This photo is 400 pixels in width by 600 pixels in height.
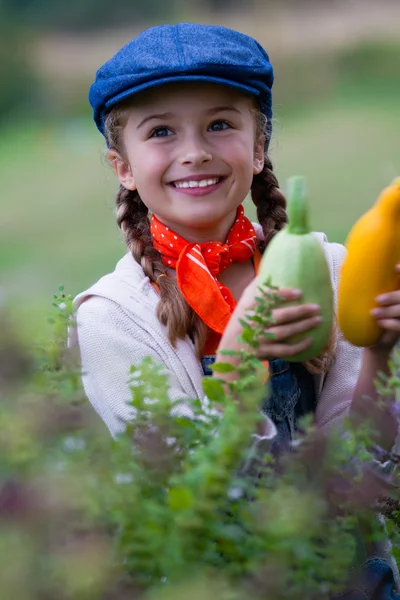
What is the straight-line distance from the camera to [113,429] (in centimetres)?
179

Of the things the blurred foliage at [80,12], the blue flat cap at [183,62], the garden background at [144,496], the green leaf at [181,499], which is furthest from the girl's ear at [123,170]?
the blurred foliage at [80,12]

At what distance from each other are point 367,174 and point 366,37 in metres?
3.74

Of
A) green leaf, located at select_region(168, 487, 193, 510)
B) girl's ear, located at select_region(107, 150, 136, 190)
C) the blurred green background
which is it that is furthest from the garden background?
the blurred green background

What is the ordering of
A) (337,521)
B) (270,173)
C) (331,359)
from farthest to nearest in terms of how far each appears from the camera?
(270,173), (331,359), (337,521)

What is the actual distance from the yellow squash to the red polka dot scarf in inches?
21.1

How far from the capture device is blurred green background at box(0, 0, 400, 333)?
7807 mm

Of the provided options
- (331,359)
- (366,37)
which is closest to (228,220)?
(331,359)

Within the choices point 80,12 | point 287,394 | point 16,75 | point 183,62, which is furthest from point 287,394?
point 80,12

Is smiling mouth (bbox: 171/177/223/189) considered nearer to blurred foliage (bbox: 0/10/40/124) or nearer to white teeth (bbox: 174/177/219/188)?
white teeth (bbox: 174/177/219/188)

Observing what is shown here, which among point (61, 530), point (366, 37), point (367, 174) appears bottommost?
point (367, 174)

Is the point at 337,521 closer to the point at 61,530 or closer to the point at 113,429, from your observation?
the point at 61,530

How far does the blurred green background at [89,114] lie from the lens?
781 cm

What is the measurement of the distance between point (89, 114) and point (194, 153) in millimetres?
9203

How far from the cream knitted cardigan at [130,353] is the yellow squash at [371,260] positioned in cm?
55
